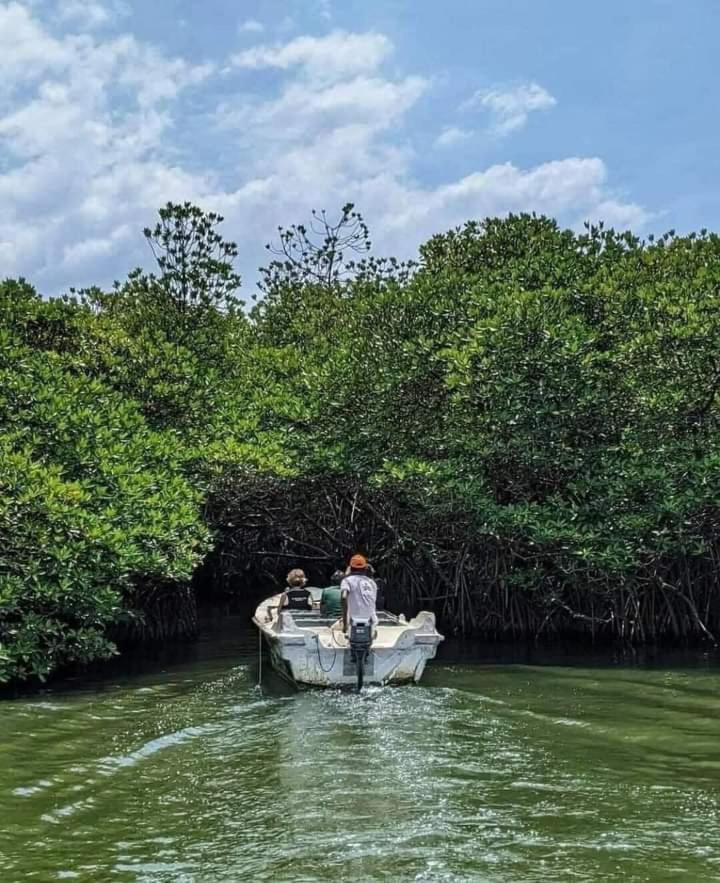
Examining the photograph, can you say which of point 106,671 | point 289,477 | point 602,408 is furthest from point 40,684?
point 602,408

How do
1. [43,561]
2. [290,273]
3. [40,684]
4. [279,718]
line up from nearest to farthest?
[279,718] → [43,561] → [40,684] → [290,273]

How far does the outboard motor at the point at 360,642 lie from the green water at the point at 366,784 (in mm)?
292

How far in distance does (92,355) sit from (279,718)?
25.6 ft

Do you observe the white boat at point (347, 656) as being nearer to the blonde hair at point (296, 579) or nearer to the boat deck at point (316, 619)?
the boat deck at point (316, 619)

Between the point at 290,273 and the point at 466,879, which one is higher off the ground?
the point at 290,273

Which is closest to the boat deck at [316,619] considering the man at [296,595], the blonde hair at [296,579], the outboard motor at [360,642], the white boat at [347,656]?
the man at [296,595]

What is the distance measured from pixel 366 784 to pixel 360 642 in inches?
128

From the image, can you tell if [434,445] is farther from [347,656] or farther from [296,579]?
[347,656]

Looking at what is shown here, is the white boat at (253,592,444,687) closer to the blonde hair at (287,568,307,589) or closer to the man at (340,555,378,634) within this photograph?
the man at (340,555,378,634)

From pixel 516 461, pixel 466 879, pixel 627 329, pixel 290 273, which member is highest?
pixel 290 273

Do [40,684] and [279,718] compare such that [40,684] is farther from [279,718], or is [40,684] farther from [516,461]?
[516,461]

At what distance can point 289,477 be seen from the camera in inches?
588

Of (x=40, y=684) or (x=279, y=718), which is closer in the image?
(x=279, y=718)

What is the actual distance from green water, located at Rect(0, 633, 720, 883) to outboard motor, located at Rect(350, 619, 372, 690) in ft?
0.96
